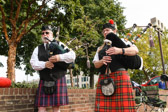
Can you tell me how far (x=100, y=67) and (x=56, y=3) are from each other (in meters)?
6.78

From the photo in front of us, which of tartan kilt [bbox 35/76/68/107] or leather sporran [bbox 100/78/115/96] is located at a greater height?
leather sporran [bbox 100/78/115/96]

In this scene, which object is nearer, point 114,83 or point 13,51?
point 114,83

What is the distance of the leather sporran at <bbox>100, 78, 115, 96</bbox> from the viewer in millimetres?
2496

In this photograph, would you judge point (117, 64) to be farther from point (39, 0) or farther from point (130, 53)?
point (39, 0)

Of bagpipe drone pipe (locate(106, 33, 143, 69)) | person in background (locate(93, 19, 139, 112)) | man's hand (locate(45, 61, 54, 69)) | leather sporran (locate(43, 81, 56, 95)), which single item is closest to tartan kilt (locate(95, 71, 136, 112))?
person in background (locate(93, 19, 139, 112))

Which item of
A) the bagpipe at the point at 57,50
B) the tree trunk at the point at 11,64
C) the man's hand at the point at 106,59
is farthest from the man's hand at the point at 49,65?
the tree trunk at the point at 11,64

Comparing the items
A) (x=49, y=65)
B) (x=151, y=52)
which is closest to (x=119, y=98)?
(x=49, y=65)

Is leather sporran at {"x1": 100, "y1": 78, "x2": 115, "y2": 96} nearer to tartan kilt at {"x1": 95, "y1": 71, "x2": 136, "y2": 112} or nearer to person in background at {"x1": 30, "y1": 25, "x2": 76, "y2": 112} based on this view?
tartan kilt at {"x1": 95, "y1": 71, "x2": 136, "y2": 112}

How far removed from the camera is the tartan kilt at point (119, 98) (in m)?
2.44

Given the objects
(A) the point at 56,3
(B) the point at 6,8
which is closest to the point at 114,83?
(A) the point at 56,3

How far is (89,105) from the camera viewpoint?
5.99 meters

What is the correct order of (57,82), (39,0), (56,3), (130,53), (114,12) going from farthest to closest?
1. (114,12)
2. (39,0)
3. (56,3)
4. (57,82)
5. (130,53)

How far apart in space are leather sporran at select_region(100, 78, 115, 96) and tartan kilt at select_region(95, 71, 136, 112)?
0.06m

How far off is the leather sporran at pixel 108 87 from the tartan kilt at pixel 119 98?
56 mm
